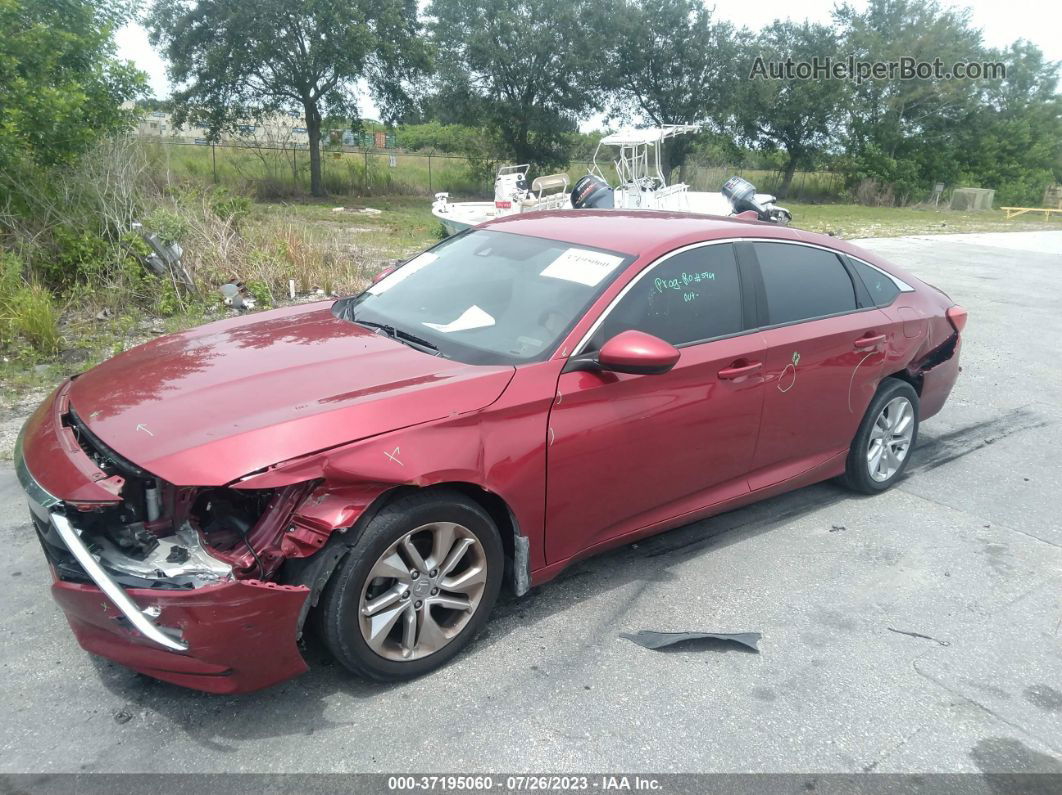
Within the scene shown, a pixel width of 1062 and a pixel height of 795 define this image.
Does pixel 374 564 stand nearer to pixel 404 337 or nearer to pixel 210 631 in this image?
pixel 210 631

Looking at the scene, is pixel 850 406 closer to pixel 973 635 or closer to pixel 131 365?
pixel 973 635

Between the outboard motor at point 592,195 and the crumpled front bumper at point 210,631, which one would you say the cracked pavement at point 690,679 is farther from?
the outboard motor at point 592,195

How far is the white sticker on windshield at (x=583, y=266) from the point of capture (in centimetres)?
376

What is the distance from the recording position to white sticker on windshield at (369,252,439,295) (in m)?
4.46

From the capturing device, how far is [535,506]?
130 inches

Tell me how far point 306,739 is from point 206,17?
29429 millimetres

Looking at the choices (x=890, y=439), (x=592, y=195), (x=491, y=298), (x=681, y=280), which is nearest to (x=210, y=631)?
(x=491, y=298)

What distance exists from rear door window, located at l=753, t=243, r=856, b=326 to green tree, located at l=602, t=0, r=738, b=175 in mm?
30312

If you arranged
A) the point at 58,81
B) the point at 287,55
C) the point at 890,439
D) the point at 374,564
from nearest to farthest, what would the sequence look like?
the point at 374,564 < the point at 890,439 < the point at 58,81 < the point at 287,55

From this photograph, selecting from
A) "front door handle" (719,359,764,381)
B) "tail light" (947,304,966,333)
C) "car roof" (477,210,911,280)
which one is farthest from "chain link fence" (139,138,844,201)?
"front door handle" (719,359,764,381)

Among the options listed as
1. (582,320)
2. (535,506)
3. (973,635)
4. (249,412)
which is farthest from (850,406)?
(249,412)

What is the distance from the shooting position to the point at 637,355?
331 centimetres

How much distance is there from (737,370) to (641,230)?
2.79 ft

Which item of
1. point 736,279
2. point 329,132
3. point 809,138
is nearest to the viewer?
point 736,279
